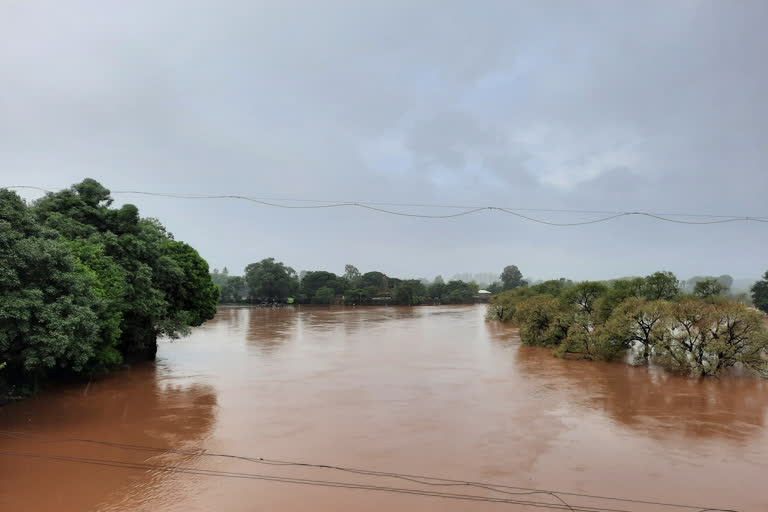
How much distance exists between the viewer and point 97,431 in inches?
429

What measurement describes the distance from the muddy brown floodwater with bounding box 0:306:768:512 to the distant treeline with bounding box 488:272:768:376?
1.04 meters

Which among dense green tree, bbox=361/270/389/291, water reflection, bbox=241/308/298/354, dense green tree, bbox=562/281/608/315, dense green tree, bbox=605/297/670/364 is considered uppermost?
dense green tree, bbox=361/270/389/291

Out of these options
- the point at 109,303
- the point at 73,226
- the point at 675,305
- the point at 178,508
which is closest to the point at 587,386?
the point at 675,305

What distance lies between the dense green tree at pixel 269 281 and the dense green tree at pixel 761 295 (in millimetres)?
57850

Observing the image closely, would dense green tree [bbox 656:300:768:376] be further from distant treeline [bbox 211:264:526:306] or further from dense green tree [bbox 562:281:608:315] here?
distant treeline [bbox 211:264:526:306]

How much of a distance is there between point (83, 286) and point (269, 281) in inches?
2284

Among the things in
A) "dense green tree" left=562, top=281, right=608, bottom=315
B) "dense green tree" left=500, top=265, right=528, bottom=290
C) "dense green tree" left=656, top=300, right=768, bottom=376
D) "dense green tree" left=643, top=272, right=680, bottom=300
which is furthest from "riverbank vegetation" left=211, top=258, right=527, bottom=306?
"dense green tree" left=656, top=300, right=768, bottom=376

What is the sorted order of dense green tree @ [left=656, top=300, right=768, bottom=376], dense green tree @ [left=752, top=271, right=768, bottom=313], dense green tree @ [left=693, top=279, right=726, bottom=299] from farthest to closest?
dense green tree @ [left=752, top=271, right=768, bottom=313] → dense green tree @ [left=693, top=279, right=726, bottom=299] → dense green tree @ [left=656, top=300, right=768, bottom=376]

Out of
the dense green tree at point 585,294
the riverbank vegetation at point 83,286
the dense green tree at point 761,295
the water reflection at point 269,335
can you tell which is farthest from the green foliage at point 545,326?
the dense green tree at point 761,295

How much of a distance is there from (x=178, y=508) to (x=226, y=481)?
42.2 inches

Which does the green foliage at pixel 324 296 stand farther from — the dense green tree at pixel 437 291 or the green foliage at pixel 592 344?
the green foliage at pixel 592 344

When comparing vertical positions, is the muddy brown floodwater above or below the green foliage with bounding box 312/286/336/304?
below

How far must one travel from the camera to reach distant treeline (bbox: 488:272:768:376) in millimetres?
16156

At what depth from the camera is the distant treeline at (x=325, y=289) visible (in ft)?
231
